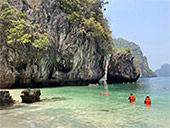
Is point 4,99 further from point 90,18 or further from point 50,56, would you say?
point 90,18

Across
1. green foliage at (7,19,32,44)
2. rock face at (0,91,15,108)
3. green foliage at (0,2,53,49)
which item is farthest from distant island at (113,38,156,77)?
rock face at (0,91,15,108)

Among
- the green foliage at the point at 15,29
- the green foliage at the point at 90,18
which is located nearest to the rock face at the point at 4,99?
the green foliage at the point at 15,29

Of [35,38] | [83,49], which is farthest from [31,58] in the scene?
[83,49]

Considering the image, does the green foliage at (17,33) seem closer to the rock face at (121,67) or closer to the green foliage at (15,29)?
the green foliage at (15,29)

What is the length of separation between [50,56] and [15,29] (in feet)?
23.4

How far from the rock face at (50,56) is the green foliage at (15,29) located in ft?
3.55

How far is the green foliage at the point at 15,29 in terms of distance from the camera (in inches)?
792

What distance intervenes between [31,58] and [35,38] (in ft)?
10.6

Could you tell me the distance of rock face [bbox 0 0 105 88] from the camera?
69.9 feet

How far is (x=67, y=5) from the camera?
1147 inches

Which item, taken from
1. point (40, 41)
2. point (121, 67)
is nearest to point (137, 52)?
point (121, 67)

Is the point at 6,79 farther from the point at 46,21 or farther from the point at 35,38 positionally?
the point at 46,21

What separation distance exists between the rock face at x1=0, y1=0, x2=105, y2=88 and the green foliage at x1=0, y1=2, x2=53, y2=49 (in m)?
1.08

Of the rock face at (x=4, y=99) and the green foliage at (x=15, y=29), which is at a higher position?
the green foliage at (x=15, y=29)
